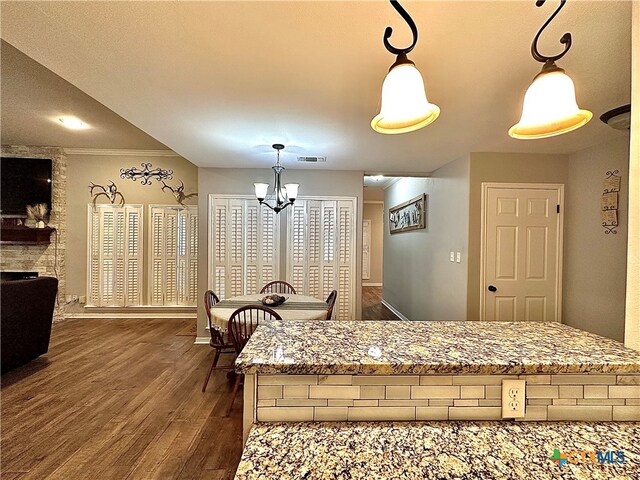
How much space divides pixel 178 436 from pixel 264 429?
1.85 metres

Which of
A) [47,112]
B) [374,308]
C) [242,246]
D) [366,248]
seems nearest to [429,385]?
[242,246]

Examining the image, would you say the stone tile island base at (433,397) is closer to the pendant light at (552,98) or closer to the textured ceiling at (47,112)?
the pendant light at (552,98)

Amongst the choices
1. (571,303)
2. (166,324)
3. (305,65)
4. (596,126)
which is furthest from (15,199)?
(571,303)

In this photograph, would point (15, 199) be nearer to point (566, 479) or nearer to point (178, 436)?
point (178, 436)

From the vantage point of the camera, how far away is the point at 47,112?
141 inches

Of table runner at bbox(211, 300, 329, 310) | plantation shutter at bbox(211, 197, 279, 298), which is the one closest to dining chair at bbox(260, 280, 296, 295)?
plantation shutter at bbox(211, 197, 279, 298)

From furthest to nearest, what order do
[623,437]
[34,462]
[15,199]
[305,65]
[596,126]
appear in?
[15,199] < [596,126] < [34,462] < [305,65] < [623,437]

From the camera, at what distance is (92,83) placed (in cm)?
188

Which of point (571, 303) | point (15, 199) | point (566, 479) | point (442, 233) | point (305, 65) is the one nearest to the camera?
point (566, 479)

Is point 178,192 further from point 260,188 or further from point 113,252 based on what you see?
point 260,188

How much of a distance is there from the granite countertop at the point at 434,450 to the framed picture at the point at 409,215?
3.91 metres

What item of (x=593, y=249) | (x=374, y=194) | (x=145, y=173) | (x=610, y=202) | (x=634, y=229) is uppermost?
(x=374, y=194)

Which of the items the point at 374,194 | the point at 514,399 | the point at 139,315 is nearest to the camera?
the point at 514,399

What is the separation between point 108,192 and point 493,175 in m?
5.94
